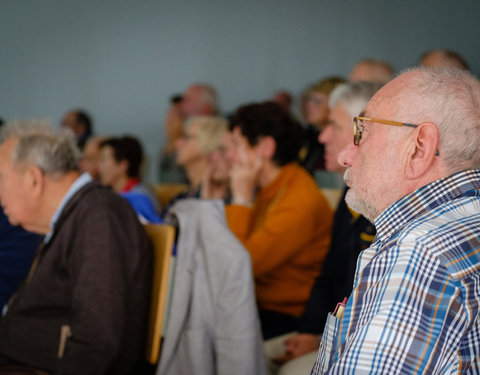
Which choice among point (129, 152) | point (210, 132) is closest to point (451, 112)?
point (210, 132)

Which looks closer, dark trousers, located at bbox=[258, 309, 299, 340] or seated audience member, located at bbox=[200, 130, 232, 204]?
dark trousers, located at bbox=[258, 309, 299, 340]

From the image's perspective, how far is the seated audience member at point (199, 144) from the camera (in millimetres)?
3779

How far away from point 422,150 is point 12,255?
4.85ft

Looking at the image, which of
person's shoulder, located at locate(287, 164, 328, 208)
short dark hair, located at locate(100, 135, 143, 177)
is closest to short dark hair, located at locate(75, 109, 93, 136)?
short dark hair, located at locate(100, 135, 143, 177)

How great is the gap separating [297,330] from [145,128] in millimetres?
4960

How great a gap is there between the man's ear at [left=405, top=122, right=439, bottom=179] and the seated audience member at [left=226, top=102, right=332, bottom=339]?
1263mm

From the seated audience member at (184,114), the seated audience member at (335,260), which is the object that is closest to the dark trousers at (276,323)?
the seated audience member at (335,260)

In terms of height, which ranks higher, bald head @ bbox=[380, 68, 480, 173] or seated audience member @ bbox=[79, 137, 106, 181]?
bald head @ bbox=[380, 68, 480, 173]

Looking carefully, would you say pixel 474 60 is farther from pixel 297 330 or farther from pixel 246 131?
pixel 297 330

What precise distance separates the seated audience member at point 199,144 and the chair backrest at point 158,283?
1.88m

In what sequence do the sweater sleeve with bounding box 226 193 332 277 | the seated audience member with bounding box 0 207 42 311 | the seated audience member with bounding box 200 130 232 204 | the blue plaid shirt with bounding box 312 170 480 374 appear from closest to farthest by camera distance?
the blue plaid shirt with bounding box 312 170 480 374
the seated audience member with bounding box 0 207 42 311
the sweater sleeve with bounding box 226 193 332 277
the seated audience member with bounding box 200 130 232 204

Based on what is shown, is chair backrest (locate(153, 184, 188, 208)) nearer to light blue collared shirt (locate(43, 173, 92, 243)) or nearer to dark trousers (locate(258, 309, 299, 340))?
dark trousers (locate(258, 309, 299, 340))

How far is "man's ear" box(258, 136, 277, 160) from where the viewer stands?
2.58 meters

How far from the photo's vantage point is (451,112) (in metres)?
0.93
